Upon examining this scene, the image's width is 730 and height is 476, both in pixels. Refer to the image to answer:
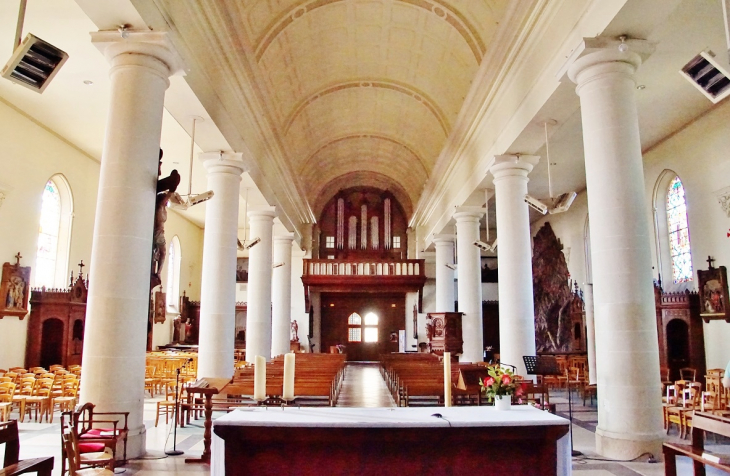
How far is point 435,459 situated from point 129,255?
405cm

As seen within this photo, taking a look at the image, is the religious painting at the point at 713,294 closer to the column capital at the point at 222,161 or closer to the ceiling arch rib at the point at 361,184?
the column capital at the point at 222,161

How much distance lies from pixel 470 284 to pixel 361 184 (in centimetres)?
1316

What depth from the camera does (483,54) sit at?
997 cm

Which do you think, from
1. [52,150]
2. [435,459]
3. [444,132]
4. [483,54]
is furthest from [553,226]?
[435,459]

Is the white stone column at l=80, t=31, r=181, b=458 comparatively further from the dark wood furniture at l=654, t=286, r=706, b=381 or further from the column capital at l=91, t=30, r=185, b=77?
the dark wood furniture at l=654, t=286, r=706, b=381

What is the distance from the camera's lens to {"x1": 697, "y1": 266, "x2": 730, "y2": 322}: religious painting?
1126cm

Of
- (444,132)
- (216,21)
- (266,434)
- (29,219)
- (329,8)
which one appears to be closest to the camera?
(266,434)

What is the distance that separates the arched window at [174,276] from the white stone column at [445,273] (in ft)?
38.4

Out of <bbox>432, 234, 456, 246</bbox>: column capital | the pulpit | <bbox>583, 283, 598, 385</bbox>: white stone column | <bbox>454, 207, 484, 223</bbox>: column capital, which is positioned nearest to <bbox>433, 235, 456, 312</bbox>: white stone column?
<bbox>432, 234, 456, 246</bbox>: column capital

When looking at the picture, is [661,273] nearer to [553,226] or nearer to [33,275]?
[553,226]

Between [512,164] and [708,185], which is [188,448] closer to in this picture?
[512,164]

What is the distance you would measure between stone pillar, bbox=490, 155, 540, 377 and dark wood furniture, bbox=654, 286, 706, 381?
5166 millimetres

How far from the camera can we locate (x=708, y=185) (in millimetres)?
11930

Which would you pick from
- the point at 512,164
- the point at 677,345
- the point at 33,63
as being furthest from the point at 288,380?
the point at 677,345
